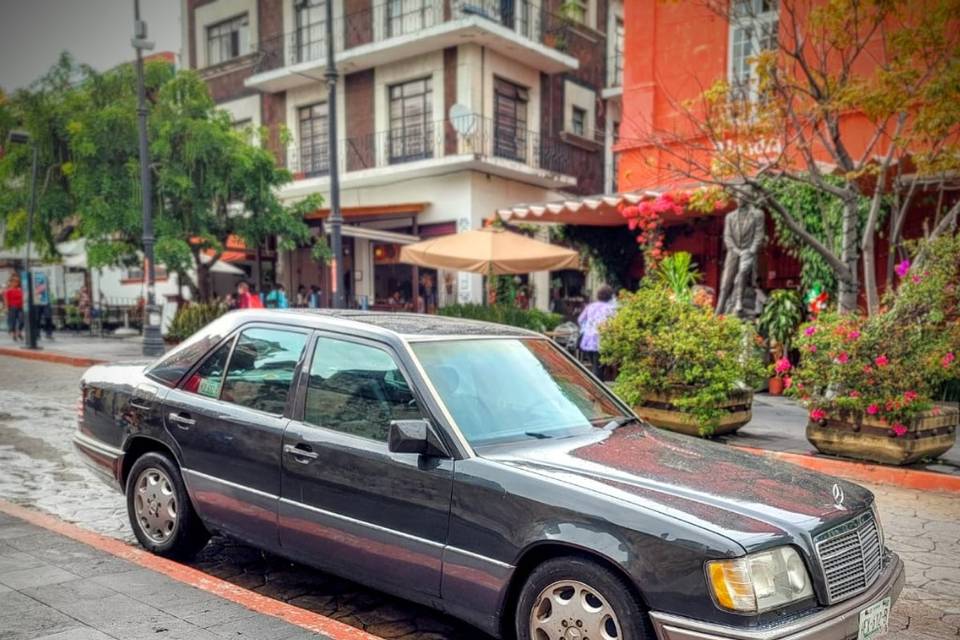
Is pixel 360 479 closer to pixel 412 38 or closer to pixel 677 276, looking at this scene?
pixel 677 276

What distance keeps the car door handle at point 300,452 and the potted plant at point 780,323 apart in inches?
394

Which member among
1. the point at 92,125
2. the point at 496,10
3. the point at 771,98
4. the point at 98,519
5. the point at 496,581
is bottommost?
the point at 98,519

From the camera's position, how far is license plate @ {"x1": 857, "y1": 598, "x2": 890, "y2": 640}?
9.77 ft

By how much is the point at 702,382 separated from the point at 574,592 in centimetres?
550

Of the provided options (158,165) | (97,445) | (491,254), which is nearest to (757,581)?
(97,445)

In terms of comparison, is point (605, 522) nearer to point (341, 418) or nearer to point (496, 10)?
point (341, 418)

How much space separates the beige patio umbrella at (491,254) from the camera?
14.4m

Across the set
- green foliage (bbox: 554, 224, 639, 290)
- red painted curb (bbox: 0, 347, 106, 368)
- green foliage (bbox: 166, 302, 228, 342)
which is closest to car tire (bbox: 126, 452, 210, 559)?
red painted curb (bbox: 0, 347, 106, 368)

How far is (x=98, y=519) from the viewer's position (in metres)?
5.70

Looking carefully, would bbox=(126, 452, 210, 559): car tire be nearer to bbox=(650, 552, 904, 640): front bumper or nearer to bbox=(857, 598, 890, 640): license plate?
bbox=(650, 552, 904, 640): front bumper

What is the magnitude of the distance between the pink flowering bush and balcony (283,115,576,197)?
1456 cm

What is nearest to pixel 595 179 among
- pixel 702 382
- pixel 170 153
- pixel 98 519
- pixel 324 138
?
pixel 324 138

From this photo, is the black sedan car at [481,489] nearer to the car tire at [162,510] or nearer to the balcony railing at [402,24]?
the car tire at [162,510]

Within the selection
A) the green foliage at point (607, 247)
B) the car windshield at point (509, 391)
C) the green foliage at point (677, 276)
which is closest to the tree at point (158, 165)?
the green foliage at point (607, 247)
